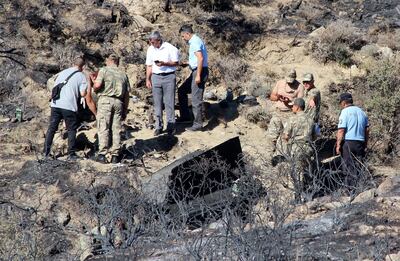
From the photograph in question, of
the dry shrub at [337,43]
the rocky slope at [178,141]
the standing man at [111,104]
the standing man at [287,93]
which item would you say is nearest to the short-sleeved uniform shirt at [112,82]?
the standing man at [111,104]

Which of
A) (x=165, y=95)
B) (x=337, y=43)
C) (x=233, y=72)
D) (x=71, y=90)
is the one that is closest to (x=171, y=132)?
(x=165, y=95)

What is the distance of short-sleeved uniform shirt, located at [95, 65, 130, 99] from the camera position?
12727mm

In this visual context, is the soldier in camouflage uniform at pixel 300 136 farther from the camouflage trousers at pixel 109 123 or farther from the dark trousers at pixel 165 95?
the camouflage trousers at pixel 109 123

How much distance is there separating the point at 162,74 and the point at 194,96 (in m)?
0.68

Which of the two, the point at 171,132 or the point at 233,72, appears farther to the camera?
the point at 233,72

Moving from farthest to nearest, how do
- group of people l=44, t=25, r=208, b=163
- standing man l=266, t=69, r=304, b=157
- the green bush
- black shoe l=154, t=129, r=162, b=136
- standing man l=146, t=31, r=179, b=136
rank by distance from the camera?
the green bush < black shoe l=154, t=129, r=162, b=136 < standing man l=266, t=69, r=304, b=157 < standing man l=146, t=31, r=179, b=136 < group of people l=44, t=25, r=208, b=163

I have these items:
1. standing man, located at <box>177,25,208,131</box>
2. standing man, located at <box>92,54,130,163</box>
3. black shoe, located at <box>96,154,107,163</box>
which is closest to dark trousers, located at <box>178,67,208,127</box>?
standing man, located at <box>177,25,208,131</box>

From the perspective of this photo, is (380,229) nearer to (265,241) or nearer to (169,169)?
(265,241)

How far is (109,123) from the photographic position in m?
12.9

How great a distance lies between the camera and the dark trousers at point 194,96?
1379cm

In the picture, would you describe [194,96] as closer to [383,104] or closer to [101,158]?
[101,158]

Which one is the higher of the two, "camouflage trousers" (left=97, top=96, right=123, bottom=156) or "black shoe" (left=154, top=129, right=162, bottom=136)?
"camouflage trousers" (left=97, top=96, right=123, bottom=156)

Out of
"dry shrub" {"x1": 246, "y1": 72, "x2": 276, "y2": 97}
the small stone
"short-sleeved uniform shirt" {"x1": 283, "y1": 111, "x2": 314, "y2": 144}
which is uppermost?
"short-sleeved uniform shirt" {"x1": 283, "y1": 111, "x2": 314, "y2": 144}

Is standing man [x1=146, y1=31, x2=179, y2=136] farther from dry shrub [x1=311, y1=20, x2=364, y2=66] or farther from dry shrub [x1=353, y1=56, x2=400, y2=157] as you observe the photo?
dry shrub [x1=311, y1=20, x2=364, y2=66]
